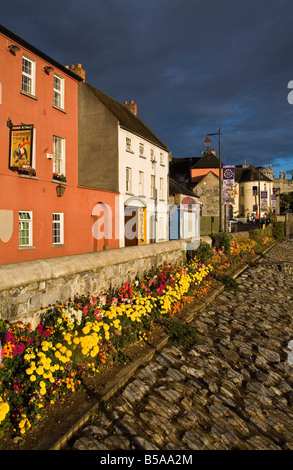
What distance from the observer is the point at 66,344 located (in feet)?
16.6

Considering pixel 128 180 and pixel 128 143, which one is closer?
pixel 128 180

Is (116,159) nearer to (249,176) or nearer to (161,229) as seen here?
(161,229)

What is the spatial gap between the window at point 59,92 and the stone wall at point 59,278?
1126 cm

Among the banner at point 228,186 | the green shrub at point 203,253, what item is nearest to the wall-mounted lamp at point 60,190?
the green shrub at point 203,253

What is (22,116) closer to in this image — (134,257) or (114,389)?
(134,257)

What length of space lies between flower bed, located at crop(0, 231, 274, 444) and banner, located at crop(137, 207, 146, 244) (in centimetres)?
1637

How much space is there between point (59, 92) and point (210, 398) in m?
15.9

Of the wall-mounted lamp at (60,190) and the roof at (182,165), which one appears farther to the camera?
the roof at (182,165)

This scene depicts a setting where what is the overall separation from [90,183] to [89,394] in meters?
18.6

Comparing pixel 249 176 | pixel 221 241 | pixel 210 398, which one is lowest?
pixel 210 398

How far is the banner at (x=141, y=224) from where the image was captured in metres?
24.8

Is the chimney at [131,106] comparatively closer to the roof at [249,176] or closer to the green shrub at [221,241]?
the green shrub at [221,241]

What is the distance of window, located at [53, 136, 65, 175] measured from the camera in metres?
16.4

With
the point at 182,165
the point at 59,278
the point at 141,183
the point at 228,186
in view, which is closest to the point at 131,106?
the point at 141,183
